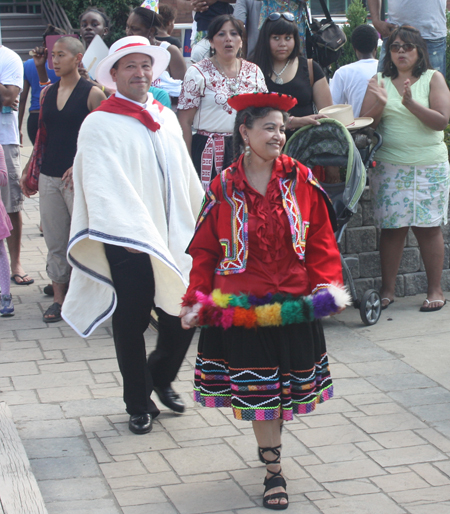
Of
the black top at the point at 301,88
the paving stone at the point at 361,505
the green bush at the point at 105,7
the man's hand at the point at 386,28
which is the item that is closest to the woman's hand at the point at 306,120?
the black top at the point at 301,88

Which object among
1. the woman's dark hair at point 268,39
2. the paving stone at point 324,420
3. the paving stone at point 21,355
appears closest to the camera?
the paving stone at point 324,420

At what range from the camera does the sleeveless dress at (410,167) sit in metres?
6.60

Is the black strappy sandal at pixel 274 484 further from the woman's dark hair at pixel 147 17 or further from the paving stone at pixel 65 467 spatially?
the woman's dark hair at pixel 147 17

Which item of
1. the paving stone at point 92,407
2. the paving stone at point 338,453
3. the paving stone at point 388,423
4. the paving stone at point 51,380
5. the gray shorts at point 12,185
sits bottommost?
the paving stone at point 51,380

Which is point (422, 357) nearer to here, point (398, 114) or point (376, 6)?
point (398, 114)

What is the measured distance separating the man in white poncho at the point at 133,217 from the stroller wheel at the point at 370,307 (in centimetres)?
217

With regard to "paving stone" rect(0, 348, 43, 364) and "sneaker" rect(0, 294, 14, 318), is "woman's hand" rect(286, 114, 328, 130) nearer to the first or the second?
"paving stone" rect(0, 348, 43, 364)

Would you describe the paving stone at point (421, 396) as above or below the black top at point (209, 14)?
below

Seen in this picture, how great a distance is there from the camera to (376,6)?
7777mm

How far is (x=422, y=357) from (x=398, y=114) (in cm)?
215

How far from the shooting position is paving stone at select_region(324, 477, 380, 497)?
3.68 meters

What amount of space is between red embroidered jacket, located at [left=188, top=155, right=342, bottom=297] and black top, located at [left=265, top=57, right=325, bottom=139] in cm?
283

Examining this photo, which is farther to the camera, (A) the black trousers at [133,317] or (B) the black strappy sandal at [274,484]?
(A) the black trousers at [133,317]

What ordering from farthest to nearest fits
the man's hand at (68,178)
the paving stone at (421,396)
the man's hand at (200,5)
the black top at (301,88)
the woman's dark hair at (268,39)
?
the man's hand at (200,5)
the black top at (301,88)
the woman's dark hair at (268,39)
the man's hand at (68,178)
the paving stone at (421,396)
